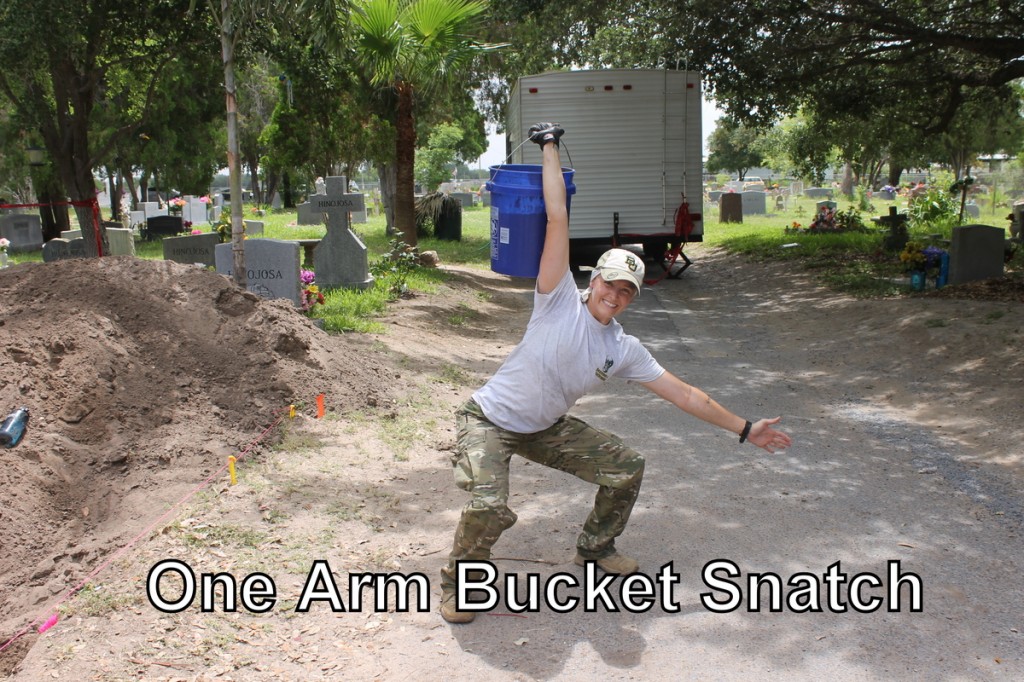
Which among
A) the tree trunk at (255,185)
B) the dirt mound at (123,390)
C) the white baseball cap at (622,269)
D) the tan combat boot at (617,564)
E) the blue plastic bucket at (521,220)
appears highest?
the tree trunk at (255,185)

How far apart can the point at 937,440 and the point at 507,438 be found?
13.7ft

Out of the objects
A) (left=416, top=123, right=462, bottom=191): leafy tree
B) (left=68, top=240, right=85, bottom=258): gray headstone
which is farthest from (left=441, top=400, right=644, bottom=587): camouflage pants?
(left=416, top=123, right=462, bottom=191): leafy tree

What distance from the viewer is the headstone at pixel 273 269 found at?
33.9 feet

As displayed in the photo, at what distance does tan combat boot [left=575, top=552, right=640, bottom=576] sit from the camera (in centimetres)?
Result: 439

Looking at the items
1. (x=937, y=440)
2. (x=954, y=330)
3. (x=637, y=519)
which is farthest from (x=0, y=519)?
(x=954, y=330)

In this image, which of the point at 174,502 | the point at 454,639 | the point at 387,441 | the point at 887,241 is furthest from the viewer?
the point at 887,241

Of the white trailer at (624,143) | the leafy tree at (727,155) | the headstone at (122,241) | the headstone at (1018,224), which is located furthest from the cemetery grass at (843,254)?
the leafy tree at (727,155)

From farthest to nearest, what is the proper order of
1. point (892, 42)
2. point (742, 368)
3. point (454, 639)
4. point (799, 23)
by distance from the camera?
point (892, 42) < point (799, 23) < point (742, 368) < point (454, 639)

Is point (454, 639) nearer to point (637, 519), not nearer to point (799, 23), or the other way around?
point (637, 519)

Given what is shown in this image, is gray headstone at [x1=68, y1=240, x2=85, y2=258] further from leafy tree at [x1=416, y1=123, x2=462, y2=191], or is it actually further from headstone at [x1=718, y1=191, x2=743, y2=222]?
leafy tree at [x1=416, y1=123, x2=462, y2=191]

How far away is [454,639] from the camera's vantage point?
387 cm

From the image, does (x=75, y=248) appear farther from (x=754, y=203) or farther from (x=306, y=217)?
(x=754, y=203)

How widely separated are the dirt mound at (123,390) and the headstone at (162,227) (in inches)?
829

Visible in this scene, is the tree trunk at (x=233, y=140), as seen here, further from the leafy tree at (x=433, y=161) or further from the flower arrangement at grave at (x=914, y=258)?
the leafy tree at (x=433, y=161)
